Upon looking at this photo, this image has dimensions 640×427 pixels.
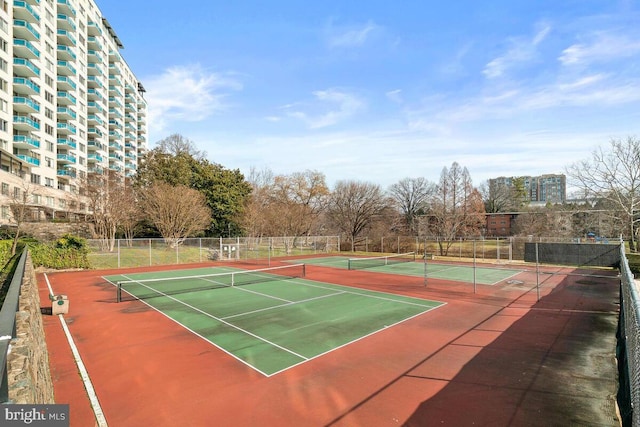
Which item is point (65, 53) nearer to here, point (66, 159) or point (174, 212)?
point (66, 159)

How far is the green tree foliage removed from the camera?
4825 centimetres

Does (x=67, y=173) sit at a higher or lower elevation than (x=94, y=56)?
lower

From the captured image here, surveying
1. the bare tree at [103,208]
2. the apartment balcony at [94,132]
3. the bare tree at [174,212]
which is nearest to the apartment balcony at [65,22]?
the apartment balcony at [94,132]

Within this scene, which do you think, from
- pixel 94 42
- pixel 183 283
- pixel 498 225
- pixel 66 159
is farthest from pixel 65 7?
pixel 498 225

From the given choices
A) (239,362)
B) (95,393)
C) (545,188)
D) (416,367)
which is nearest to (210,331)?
(239,362)

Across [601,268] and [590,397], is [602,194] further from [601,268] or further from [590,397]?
[590,397]

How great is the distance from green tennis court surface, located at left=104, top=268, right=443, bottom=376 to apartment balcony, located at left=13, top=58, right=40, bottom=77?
51.9 meters

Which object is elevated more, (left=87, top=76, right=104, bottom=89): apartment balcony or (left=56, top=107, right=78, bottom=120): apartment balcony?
(left=87, top=76, right=104, bottom=89): apartment balcony

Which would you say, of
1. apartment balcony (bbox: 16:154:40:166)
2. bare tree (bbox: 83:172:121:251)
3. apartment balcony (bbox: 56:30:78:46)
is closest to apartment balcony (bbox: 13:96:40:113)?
apartment balcony (bbox: 16:154:40:166)

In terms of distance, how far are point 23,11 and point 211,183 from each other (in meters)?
39.7

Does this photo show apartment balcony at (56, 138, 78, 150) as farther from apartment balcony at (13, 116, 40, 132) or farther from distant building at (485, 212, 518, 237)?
distant building at (485, 212, 518, 237)

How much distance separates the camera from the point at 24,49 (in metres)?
52.7

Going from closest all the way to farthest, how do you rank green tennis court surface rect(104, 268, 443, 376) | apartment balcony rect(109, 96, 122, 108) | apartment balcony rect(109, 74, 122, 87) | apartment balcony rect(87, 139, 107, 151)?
green tennis court surface rect(104, 268, 443, 376), apartment balcony rect(87, 139, 107, 151), apartment balcony rect(109, 96, 122, 108), apartment balcony rect(109, 74, 122, 87)

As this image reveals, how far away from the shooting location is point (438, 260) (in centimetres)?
3759
